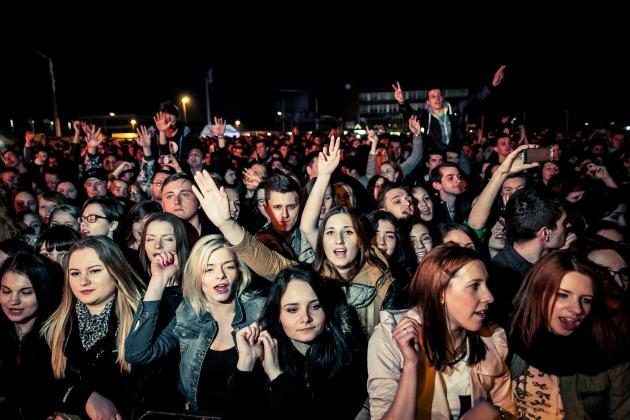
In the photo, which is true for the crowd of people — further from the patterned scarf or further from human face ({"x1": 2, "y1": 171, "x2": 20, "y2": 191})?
human face ({"x1": 2, "y1": 171, "x2": 20, "y2": 191})

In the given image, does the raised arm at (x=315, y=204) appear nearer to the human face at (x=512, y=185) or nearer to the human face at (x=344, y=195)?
the human face at (x=344, y=195)

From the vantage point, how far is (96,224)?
4.73 m

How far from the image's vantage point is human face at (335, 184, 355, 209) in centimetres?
550

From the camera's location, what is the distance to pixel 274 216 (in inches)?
179

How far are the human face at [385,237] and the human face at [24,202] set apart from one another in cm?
475

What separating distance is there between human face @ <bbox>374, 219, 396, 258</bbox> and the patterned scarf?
222 centimetres

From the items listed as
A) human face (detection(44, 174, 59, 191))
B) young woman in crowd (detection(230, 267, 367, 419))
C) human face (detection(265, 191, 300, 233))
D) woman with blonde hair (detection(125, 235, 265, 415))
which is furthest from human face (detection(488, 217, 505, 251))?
human face (detection(44, 174, 59, 191))

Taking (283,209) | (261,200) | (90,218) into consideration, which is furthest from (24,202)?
(283,209)

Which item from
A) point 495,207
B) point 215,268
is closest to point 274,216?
point 215,268

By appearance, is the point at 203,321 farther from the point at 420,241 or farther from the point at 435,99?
the point at 435,99

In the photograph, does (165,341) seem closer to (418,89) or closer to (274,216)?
(274,216)

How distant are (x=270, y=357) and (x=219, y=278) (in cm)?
83

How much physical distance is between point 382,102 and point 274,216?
3645 inches

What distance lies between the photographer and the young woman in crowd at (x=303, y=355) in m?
2.48
